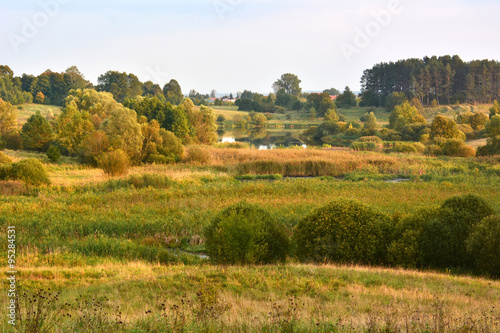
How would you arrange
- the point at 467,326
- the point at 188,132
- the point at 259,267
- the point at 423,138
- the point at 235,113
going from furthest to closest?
the point at 235,113 → the point at 423,138 → the point at 188,132 → the point at 259,267 → the point at 467,326

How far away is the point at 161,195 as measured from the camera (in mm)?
22906

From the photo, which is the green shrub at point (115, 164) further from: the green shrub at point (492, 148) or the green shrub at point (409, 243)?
the green shrub at point (492, 148)

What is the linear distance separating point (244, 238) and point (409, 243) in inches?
182

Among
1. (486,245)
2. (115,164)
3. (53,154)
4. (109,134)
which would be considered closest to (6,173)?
(115,164)

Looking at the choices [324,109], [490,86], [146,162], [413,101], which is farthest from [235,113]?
[146,162]

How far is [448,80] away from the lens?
100500mm

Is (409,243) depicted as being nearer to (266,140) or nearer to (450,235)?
(450,235)

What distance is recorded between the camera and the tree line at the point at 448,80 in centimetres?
10038

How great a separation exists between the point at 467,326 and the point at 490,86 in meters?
112

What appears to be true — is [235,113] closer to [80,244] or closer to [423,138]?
[423,138]

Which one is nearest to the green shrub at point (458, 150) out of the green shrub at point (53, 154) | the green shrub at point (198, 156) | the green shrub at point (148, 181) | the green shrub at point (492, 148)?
the green shrub at point (492, 148)

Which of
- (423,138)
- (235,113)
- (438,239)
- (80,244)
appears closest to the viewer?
(438,239)

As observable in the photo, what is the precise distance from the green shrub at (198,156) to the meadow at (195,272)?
371 inches

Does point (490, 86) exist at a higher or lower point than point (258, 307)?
higher
